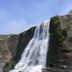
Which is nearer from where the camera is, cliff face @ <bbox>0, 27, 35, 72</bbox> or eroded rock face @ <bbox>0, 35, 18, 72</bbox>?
cliff face @ <bbox>0, 27, 35, 72</bbox>

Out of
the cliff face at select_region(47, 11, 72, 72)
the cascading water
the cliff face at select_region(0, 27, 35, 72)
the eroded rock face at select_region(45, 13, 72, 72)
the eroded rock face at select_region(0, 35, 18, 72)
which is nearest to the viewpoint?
the eroded rock face at select_region(45, 13, 72, 72)

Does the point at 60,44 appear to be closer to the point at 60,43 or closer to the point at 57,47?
the point at 60,43

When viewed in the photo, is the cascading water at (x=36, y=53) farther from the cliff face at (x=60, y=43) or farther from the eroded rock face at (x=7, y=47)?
the eroded rock face at (x=7, y=47)

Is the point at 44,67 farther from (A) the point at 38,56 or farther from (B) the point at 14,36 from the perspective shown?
(B) the point at 14,36

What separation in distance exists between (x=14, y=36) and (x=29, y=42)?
8.08 meters

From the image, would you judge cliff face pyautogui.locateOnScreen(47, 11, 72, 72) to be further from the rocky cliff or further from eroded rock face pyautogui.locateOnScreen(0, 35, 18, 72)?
eroded rock face pyautogui.locateOnScreen(0, 35, 18, 72)

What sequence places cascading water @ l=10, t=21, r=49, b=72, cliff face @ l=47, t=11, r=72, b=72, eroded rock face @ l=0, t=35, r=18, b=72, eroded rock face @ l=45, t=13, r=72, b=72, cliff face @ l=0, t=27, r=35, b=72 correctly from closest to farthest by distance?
eroded rock face @ l=45, t=13, r=72, b=72
cliff face @ l=47, t=11, r=72, b=72
cascading water @ l=10, t=21, r=49, b=72
cliff face @ l=0, t=27, r=35, b=72
eroded rock face @ l=0, t=35, r=18, b=72

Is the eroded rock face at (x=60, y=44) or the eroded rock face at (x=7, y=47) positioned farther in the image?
the eroded rock face at (x=7, y=47)

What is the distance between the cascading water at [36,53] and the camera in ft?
146

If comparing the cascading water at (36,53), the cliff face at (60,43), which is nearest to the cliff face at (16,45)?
the cascading water at (36,53)

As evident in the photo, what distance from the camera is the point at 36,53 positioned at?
47.1 metres

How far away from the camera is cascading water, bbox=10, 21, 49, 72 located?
146ft

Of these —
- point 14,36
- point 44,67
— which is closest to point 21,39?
point 14,36

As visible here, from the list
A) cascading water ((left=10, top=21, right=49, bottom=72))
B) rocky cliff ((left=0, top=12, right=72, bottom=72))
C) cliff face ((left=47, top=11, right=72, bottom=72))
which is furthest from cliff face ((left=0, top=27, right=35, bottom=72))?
cliff face ((left=47, top=11, right=72, bottom=72))
